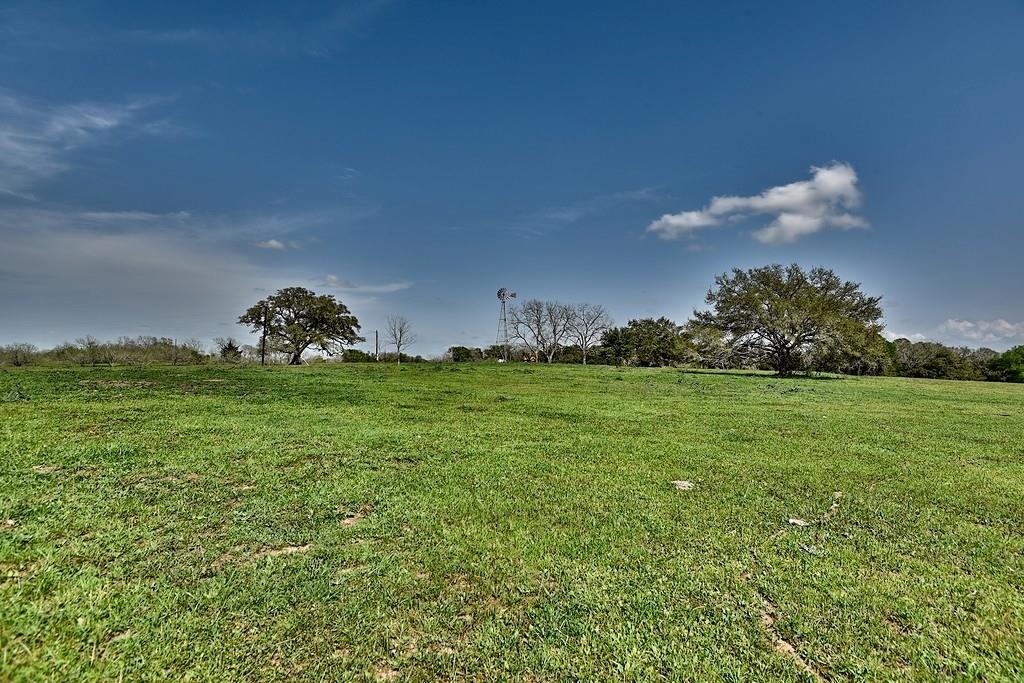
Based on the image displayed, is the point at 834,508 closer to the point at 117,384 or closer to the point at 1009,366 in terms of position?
the point at 117,384

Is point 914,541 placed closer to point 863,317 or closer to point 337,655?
point 337,655

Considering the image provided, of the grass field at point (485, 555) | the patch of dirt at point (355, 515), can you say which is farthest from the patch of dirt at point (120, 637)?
the patch of dirt at point (355, 515)

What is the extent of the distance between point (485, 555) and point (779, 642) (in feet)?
5.54

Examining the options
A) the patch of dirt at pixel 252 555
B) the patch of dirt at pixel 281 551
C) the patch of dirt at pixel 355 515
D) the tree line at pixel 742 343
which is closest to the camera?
the patch of dirt at pixel 252 555

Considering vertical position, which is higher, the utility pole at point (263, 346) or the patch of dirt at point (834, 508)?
the utility pole at point (263, 346)

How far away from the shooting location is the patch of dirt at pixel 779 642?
6.86ft

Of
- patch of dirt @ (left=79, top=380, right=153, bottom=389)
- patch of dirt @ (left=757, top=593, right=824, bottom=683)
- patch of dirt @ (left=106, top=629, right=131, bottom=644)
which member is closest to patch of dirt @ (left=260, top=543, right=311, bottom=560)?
patch of dirt @ (left=106, top=629, right=131, bottom=644)

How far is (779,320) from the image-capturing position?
24438mm

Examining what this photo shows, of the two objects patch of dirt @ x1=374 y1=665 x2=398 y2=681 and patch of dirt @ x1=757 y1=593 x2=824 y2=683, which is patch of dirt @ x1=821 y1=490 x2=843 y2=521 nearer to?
patch of dirt @ x1=757 y1=593 x2=824 y2=683

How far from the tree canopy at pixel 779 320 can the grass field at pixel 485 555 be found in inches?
777

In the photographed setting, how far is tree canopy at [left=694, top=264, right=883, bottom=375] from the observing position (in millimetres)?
23516

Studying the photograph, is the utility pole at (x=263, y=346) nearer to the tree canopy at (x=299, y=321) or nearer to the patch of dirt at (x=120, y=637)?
the tree canopy at (x=299, y=321)

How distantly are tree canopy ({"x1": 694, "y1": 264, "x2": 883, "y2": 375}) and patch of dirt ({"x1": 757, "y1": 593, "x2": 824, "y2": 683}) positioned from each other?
996 inches

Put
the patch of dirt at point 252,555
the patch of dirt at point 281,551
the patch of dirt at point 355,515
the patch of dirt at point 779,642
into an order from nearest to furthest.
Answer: the patch of dirt at point 779,642 → the patch of dirt at point 252,555 → the patch of dirt at point 281,551 → the patch of dirt at point 355,515
